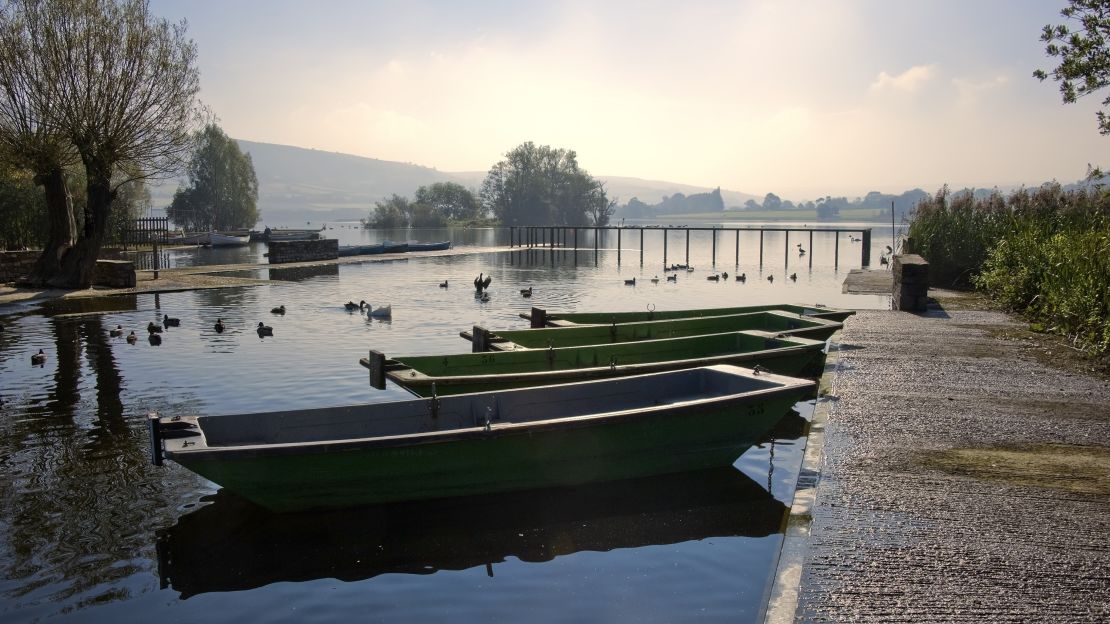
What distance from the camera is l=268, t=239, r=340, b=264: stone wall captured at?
51319mm

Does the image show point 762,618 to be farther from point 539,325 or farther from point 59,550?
point 539,325

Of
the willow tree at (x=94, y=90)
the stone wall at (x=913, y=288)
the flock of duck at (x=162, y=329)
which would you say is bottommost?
the flock of duck at (x=162, y=329)

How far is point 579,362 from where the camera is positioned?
43.0 feet

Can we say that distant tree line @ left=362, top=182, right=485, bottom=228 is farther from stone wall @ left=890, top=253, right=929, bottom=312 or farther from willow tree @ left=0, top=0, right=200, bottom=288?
stone wall @ left=890, top=253, right=929, bottom=312

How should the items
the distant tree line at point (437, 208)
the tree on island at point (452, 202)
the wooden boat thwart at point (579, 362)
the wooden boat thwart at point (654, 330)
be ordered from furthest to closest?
the tree on island at point (452, 202) → the distant tree line at point (437, 208) → the wooden boat thwart at point (654, 330) → the wooden boat thwart at point (579, 362)

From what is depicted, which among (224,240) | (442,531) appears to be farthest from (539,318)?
(224,240)

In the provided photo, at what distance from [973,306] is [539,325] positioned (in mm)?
11333

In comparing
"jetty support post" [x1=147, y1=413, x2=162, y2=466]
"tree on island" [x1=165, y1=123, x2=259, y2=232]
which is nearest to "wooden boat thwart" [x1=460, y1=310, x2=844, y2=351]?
"jetty support post" [x1=147, y1=413, x2=162, y2=466]

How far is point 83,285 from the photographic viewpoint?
3120 cm

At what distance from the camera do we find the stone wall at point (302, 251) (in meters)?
51.3

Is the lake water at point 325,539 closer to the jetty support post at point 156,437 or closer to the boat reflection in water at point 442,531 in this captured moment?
the boat reflection in water at point 442,531

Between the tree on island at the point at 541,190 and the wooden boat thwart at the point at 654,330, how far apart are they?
13551 cm

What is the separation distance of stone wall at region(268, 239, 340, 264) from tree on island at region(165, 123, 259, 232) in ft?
175

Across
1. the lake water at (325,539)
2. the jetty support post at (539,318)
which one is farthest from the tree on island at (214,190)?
the jetty support post at (539,318)
